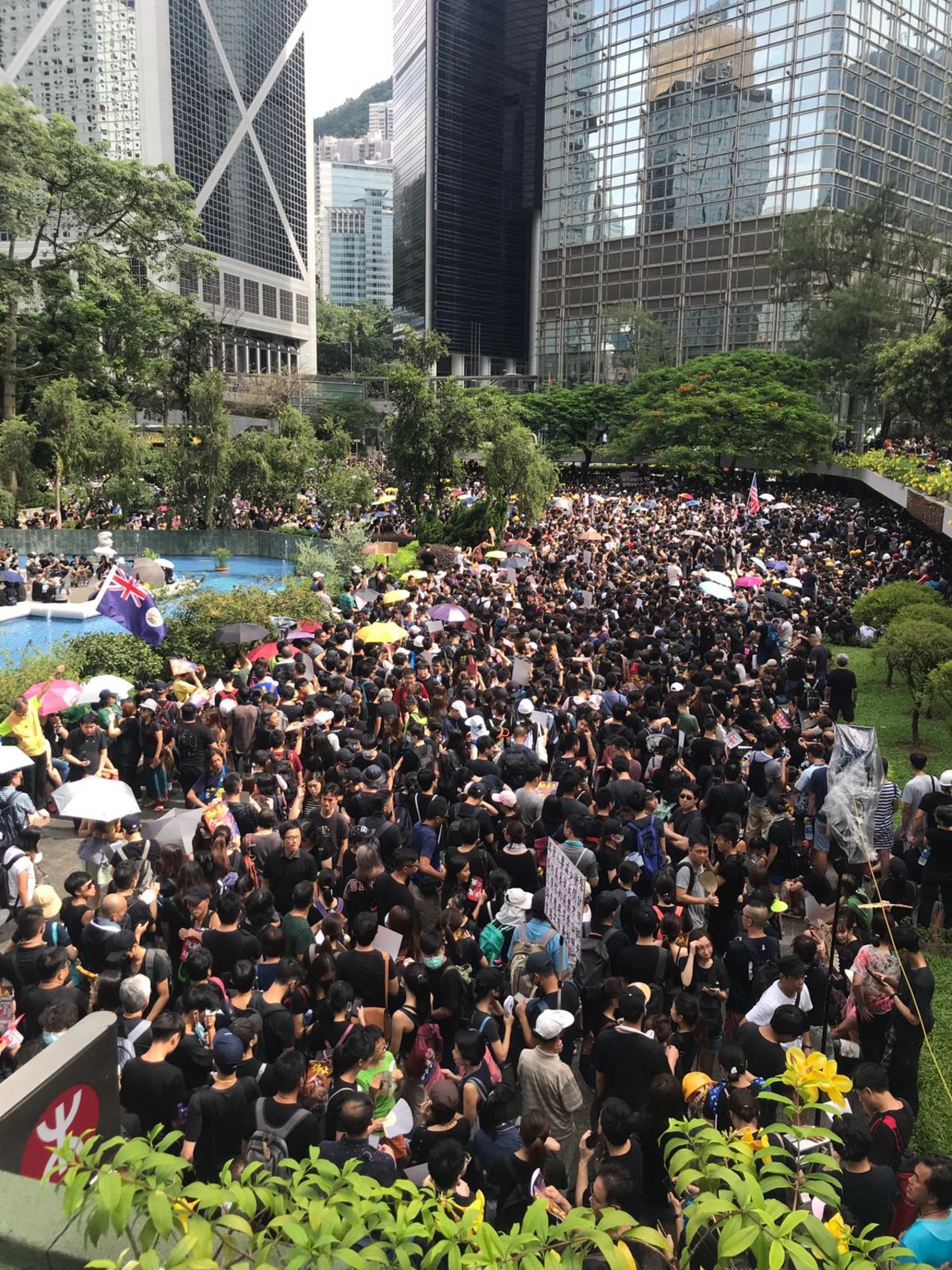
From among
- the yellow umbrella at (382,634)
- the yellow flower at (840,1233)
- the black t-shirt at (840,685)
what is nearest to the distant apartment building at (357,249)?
the yellow umbrella at (382,634)

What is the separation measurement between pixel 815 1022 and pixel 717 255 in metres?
61.9

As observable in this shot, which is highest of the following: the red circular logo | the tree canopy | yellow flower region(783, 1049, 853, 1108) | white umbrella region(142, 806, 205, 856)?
the tree canopy

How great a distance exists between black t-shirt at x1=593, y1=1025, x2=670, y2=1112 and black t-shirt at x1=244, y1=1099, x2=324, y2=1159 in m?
1.40


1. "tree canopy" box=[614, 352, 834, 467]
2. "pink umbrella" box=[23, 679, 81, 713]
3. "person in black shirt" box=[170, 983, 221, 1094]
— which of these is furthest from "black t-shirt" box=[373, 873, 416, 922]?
"tree canopy" box=[614, 352, 834, 467]

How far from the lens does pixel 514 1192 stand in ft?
12.1

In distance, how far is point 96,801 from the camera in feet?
21.4

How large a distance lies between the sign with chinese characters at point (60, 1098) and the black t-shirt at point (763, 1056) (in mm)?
2720

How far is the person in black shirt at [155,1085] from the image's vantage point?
3.94 metres

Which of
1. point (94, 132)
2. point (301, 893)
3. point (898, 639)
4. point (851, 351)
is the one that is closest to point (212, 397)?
point (898, 639)

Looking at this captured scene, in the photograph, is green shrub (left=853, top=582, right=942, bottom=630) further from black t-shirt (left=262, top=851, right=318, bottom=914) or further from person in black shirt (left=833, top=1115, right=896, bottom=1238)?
person in black shirt (left=833, top=1115, right=896, bottom=1238)

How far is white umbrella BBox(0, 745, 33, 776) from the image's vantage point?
23.6 ft

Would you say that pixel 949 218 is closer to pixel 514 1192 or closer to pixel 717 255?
pixel 717 255

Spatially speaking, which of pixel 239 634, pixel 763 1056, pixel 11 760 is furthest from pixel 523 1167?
pixel 239 634

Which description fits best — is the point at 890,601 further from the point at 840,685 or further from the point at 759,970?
the point at 759,970
